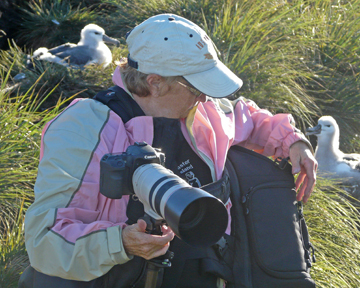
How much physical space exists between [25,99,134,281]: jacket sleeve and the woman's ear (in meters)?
0.25

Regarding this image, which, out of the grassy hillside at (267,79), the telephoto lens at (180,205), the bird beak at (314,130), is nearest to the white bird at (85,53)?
the grassy hillside at (267,79)

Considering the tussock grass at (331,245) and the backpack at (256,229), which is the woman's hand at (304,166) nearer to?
the backpack at (256,229)

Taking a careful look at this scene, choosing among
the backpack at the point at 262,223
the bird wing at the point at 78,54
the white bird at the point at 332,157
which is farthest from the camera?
the bird wing at the point at 78,54

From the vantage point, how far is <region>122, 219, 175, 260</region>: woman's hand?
1.60 metres

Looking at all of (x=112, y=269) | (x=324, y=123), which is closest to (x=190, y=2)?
(x=324, y=123)

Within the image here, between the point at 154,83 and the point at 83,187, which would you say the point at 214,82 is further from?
the point at 83,187

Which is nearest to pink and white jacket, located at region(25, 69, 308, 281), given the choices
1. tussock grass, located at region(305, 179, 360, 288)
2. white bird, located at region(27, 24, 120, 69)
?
tussock grass, located at region(305, 179, 360, 288)

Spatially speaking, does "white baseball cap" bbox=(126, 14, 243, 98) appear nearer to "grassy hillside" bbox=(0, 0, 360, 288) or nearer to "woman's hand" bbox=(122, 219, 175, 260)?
"woman's hand" bbox=(122, 219, 175, 260)

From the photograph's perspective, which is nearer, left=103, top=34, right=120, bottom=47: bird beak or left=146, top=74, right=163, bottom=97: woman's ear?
left=146, top=74, right=163, bottom=97: woman's ear

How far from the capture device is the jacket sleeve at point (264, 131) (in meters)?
2.61

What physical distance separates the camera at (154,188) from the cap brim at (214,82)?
1.89 feet

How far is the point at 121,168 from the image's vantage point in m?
1.58

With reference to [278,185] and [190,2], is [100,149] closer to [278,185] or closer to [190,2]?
[278,185]

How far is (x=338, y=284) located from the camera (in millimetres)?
3096
